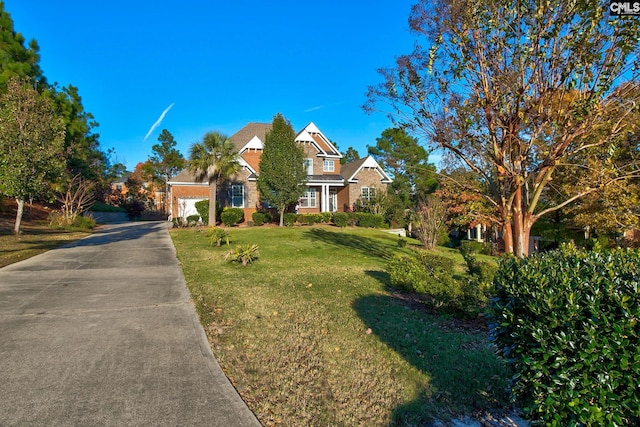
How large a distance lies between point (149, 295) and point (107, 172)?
51526 millimetres

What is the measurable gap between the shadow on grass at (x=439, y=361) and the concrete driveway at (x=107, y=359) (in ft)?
5.71

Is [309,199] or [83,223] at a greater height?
[309,199]

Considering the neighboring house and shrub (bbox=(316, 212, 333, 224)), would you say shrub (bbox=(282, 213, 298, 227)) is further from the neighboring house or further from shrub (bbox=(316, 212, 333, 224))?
the neighboring house

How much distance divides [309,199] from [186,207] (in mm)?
10642

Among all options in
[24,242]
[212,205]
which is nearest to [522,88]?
[24,242]

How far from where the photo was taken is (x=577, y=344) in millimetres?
2281

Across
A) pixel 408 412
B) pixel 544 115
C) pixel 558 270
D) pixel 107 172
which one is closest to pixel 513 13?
pixel 544 115

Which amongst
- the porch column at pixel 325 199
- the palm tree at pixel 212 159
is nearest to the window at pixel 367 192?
the porch column at pixel 325 199

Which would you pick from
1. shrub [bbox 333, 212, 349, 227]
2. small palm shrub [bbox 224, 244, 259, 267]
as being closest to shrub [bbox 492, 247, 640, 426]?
small palm shrub [bbox 224, 244, 259, 267]

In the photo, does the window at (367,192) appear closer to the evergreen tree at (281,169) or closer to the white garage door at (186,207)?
the evergreen tree at (281,169)

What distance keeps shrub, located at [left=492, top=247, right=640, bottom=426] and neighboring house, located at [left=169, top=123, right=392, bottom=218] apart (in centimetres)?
2615

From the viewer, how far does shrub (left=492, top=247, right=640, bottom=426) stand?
217 cm

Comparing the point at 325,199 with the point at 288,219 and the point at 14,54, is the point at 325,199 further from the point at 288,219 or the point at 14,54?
the point at 14,54

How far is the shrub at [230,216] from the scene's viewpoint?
2625 cm
